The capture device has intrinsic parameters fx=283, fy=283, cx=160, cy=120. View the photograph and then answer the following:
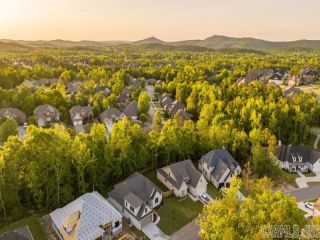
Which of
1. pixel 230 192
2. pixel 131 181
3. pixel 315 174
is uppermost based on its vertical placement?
pixel 230 192

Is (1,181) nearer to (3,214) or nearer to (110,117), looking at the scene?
(3,214)

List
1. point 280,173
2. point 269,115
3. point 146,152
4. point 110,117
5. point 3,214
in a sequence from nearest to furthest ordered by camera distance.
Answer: point 3,214, point 146,152, point 280,173, point 269,115, point 110,117

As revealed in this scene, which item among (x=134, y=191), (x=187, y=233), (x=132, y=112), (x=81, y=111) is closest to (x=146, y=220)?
(x=134, y=191)

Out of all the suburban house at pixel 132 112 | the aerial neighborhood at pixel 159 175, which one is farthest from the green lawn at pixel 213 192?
the suburban house at pixel 132 112

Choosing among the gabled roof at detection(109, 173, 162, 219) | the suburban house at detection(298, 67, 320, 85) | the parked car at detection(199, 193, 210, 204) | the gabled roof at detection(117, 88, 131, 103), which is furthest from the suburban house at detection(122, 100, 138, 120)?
the suburban house at detection(298, 67, 320, 85)

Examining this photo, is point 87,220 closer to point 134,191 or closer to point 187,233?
point 134,191

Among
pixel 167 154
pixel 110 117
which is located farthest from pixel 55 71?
pixel 167 154
